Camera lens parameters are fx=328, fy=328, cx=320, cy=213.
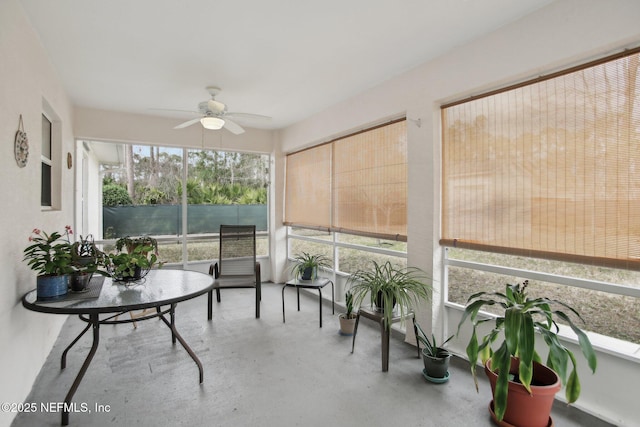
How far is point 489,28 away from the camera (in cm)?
241

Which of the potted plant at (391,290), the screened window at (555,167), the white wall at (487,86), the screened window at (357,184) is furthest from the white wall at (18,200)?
the screened window at (555,167)

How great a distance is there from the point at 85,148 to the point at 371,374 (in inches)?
195

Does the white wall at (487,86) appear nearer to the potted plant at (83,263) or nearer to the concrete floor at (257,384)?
the concrete floor at (257,384)

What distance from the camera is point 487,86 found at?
2.52 m

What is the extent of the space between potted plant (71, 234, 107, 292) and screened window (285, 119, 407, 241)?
2.57 metres

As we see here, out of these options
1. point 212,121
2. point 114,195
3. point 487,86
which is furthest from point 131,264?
point 487,86

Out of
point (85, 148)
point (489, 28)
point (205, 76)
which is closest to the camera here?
point (489, 28)

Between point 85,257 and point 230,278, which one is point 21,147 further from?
point 230,278

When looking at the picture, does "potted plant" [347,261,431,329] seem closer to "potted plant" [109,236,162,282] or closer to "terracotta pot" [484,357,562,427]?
"terracotta pot" [484,357,562,427]

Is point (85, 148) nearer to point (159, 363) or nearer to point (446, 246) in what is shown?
point (159, 363)

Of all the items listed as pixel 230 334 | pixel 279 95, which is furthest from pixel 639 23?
pixel 230 334

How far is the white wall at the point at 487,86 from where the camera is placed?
1.92m

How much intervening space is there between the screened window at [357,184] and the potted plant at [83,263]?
2.57m

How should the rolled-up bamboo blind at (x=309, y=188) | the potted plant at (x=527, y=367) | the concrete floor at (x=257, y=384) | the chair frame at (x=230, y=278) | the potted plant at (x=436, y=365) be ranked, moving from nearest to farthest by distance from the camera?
the potted plant at (x=527, y=367)
the concrete floor at (x=257, y=384)
the potted plant at (x=436, y=365)
the chair frame at (x=230, y=278)
the rolled-up bamboo blind at (x=309, y=188)
